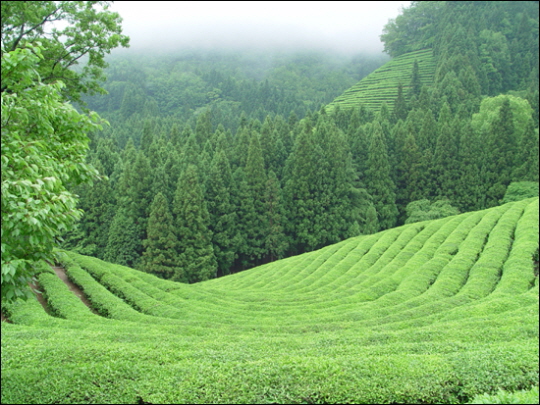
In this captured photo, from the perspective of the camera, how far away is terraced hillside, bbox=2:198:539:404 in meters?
6.00

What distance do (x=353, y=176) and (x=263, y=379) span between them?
48.4m

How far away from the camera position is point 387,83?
305 ft

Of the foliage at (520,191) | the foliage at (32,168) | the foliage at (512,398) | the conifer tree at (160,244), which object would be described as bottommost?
the foliage at (520,191)

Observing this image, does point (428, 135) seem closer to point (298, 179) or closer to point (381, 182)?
point (381, 182)

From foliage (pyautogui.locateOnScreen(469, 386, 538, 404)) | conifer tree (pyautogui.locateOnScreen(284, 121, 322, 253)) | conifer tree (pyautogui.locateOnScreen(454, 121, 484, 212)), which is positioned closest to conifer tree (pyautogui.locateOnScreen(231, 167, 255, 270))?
conifer tree (pyautogui.locateOnScreen(284, 121, 322, 253))

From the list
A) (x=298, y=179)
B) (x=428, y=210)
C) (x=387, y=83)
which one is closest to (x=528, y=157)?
(x=428, y=210)

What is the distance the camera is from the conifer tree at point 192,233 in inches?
1582

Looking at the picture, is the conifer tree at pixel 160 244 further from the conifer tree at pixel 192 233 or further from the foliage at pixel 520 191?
the foliage at pixel 520 191

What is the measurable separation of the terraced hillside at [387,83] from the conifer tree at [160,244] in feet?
178

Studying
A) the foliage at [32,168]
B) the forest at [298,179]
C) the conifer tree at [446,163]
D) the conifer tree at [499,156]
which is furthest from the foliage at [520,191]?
the foliage at [32,168]

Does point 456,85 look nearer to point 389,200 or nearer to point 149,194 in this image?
point 389,200

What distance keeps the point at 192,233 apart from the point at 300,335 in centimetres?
3112

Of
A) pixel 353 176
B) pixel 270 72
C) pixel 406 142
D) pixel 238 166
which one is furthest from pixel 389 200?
pixel 270 72

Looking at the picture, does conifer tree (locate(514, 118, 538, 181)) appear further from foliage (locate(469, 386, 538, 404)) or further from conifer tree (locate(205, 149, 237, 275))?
foliage (locate(469, 386, 538, 404))
